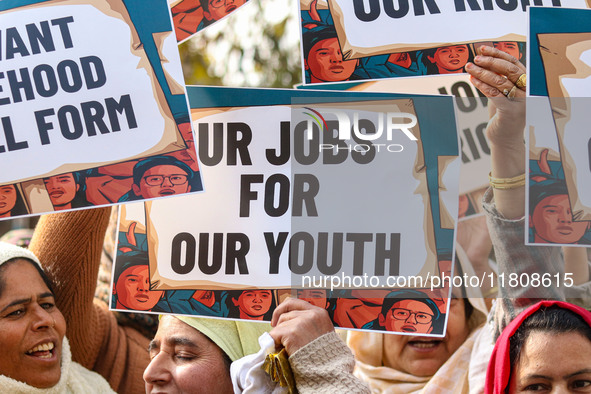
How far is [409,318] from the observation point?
213 cm

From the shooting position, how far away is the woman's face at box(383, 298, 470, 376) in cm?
260

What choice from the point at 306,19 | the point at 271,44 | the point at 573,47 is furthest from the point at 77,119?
the point at 271,44

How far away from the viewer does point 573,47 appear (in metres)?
2.10

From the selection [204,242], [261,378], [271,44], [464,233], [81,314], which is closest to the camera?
[261,378]

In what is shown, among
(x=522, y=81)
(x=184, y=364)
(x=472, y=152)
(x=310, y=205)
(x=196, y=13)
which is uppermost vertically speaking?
(x=196, y=13)

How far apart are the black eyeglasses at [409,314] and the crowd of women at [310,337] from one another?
0.17 m

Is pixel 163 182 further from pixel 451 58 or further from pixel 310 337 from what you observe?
pixel 451 58

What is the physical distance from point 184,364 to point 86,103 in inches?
32.4

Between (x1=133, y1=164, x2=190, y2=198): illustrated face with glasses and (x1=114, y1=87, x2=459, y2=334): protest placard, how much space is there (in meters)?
0.15

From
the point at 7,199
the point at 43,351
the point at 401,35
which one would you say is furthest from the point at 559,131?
the point at 43,351

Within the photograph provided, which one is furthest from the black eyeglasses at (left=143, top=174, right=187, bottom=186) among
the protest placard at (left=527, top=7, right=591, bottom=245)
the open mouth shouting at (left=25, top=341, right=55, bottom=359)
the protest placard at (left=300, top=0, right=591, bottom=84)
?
the protest placard at (left=527, top=7, right=591, bottom=245)

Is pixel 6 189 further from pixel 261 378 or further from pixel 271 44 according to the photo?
pixel 271 44

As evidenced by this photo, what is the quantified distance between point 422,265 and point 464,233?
0.15 metres

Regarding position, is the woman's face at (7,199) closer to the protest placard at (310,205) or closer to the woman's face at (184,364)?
the protest placard at (310,205)
